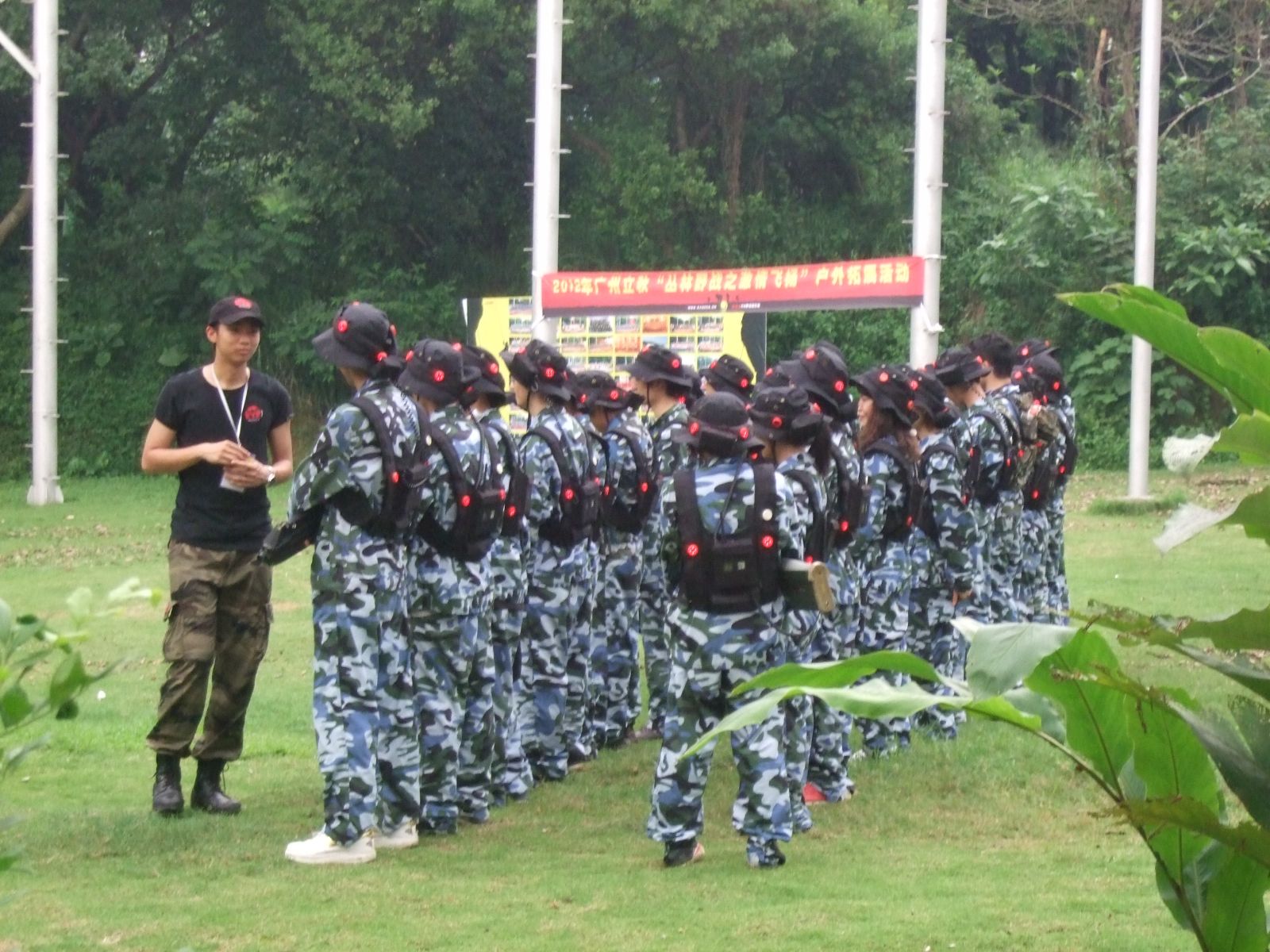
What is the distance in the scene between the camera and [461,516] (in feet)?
22.5

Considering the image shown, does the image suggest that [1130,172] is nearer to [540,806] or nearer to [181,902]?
[540,806]

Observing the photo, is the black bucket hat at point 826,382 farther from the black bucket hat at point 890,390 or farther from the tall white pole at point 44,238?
the tall white pole at point 44,238

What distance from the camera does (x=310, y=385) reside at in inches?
1089

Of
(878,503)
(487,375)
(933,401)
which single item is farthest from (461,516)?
(933,401)

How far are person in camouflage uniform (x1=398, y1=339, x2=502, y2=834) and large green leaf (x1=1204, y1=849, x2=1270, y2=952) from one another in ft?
16.1

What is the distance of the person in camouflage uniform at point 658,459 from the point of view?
29.9 ft

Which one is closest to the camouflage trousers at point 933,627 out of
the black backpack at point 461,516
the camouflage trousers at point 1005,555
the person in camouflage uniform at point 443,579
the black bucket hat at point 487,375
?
the camouflage trousers at point 1005,555

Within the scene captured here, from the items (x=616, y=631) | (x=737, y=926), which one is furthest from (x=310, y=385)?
(x=737, y=926)

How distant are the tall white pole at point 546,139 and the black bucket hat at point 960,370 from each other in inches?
263

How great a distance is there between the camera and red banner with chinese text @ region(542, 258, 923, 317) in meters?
15.4

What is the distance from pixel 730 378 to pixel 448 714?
11.2 ft

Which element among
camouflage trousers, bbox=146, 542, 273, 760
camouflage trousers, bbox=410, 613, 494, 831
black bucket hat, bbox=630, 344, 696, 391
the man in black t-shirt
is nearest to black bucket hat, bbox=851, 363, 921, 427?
black bucket hat, bbox=630, 344, 696, 391

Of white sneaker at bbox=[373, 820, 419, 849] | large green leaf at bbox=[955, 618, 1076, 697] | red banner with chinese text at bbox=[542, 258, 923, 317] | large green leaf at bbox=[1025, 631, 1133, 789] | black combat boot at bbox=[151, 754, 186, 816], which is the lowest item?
white sneaker at bbox=[373, 820, 419, 849]

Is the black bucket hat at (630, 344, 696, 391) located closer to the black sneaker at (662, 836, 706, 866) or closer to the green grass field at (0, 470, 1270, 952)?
the green grass field at (0, 470, 1270, 952)
